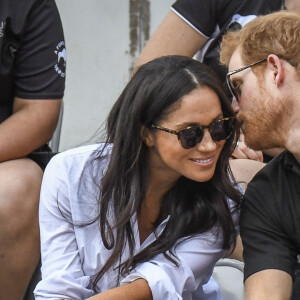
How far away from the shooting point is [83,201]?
283 centimetres

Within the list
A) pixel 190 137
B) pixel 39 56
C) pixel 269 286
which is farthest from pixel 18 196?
pixel 269 286

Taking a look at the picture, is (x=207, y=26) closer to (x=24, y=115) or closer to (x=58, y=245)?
(x=24, y=115)

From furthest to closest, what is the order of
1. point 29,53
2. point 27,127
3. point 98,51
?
point 98,51 → point 29,53 → point 27,127

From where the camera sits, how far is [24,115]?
329cm

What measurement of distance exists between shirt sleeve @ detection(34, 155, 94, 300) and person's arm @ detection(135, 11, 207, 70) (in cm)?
91

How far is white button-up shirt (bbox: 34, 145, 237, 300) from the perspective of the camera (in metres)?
2.76

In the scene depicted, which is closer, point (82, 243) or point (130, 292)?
point (130, 292)

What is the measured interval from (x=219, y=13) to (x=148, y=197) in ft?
3.20

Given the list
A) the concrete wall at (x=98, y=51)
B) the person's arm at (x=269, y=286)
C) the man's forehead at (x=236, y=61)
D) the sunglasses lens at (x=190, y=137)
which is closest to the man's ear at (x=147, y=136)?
the sunglasses lens at (x=190, y=137)

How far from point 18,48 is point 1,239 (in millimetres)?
816

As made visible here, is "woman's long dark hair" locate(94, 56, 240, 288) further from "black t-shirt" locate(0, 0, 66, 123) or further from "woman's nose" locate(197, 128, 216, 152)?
"black t-shirt" locate(0, 0, 66, 123)

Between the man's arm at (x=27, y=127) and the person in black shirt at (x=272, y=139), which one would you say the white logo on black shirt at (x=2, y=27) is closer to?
the man's arm at (x=27, y=127)

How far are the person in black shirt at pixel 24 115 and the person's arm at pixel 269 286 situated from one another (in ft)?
2.95

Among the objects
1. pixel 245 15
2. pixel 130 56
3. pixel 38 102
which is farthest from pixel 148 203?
pixel 130 56
